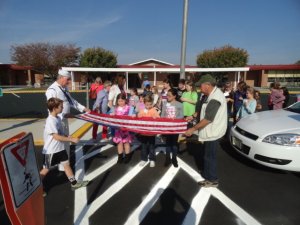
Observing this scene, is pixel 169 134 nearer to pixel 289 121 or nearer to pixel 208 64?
pixel 289 121

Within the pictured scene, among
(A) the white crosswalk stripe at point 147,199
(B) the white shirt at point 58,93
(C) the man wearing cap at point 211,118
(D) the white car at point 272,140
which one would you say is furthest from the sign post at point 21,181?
(D) the white car at point 272,140

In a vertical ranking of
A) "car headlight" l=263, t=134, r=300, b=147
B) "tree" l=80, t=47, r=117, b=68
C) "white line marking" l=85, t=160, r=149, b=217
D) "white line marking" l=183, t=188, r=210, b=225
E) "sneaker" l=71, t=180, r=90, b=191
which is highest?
"tree" l=80, t=47, r=117, b=68

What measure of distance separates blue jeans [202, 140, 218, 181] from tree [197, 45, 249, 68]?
41.3 m

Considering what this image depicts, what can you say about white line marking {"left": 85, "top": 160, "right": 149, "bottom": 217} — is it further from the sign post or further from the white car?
the white car

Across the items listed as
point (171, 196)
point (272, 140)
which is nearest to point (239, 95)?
point (272, 140)

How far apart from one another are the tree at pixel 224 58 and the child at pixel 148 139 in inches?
1599

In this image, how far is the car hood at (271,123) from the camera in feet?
14.4

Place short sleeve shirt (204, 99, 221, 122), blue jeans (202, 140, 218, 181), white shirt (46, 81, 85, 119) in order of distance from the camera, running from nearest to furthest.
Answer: short sleeve shirt (204, 99, 221, 122), blue jeans (202, 140, 218, 181), white shirt (46, 81, 85, 119)

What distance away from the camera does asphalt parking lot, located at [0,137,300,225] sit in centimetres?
325

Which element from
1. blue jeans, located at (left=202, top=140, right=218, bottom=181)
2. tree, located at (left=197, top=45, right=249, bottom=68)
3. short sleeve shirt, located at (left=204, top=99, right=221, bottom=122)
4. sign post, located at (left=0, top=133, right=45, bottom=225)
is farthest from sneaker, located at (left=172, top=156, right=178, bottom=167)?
tree, located at (left=197, top=45, right=249, bottom=68)

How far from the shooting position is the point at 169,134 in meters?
4.76

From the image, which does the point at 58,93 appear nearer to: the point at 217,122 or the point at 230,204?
the point at 217,122

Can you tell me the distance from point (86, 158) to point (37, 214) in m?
3.23

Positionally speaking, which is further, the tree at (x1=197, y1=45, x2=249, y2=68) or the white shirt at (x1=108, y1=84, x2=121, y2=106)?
the tree at (x1=197, y1=45, x2=249, y2=68)
